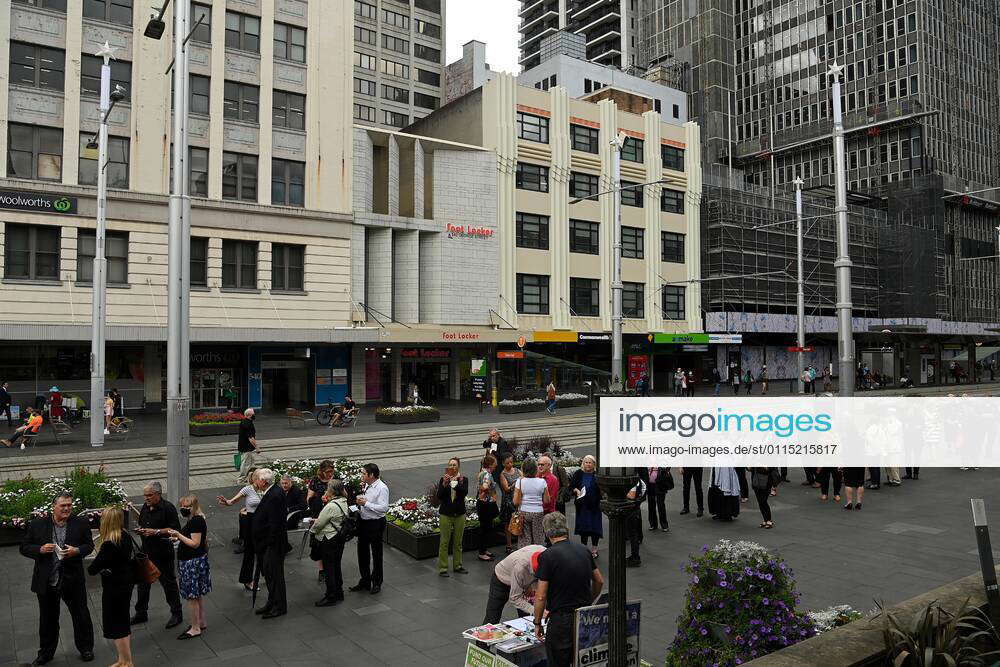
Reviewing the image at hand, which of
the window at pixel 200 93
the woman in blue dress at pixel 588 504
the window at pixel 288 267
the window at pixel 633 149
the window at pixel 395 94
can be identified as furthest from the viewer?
the window at pixel 395 94

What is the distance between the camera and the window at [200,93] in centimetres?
3405

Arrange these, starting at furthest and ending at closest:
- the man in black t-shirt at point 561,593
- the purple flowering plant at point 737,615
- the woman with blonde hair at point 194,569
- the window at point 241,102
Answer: the window at point 241,102, the woman with blonde hair at point 194,569, the man in black t-shirt at point 561,593, the purple flowering plant at point 737,615

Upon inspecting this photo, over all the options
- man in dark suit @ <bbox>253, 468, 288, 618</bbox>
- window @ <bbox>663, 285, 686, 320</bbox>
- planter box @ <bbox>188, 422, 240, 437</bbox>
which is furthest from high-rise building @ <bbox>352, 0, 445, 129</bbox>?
man in dark suit @ <bbox>253, 468, 288, 618</bbox>

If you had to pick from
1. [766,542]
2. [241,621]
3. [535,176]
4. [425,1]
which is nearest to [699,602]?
[241,621]

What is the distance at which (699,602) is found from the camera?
6008mm

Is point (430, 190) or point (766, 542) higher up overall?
point (430, 190)

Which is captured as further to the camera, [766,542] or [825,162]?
[825,162]

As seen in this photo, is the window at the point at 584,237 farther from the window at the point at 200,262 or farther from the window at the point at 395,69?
the window at the point at 395,69

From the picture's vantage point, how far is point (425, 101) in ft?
268

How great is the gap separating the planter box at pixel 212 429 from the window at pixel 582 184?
1107 inches

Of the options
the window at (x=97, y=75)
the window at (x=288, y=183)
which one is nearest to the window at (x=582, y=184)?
the window at (x=288, y=183)

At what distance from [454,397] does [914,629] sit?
3927 cm

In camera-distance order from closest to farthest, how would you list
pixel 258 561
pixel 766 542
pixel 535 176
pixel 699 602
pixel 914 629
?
pixel 914 629 → pixel 699 602 → pixel 258 561 → pixel 766 542 → pixel 535 176

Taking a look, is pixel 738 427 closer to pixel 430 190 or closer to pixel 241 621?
pixel 241 621
